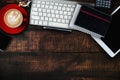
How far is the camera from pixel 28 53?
1.61m

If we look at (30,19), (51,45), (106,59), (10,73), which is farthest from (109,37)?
(10,73)

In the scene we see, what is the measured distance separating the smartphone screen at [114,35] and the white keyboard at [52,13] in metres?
0.18

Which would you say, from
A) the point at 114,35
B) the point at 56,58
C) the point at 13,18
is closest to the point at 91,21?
the point at 114,35

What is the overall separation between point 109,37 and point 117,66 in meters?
0.14

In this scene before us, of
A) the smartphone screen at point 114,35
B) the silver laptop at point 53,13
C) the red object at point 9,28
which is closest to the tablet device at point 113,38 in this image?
the smartphone screen at point 114,35

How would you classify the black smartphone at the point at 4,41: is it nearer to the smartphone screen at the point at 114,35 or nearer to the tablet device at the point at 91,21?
the tablet device at the point at 91,21

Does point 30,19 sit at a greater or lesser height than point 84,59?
greater

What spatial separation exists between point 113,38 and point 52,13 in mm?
296

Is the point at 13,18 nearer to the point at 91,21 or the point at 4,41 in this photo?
the point at 4,41

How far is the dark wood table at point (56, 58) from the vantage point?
1.60 metres

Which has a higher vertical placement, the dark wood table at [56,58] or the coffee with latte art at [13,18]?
the coffee with latte art at [13,18]

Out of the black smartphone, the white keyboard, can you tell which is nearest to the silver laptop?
the white keyboard

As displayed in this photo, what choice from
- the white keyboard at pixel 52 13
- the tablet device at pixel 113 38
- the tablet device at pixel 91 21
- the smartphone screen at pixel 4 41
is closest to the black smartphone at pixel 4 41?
the smartphone screen at pixel 4 41

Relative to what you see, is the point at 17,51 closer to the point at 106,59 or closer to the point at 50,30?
the point at 50,30
